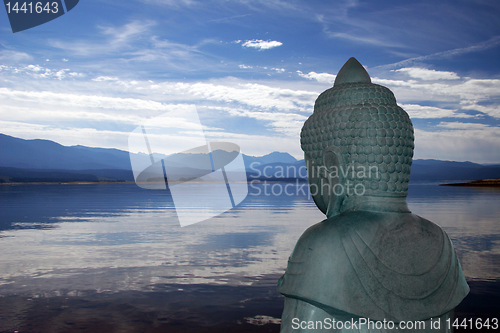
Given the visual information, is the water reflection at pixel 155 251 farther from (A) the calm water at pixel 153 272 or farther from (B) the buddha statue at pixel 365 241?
(B) the buddha statue at pixel 365 241

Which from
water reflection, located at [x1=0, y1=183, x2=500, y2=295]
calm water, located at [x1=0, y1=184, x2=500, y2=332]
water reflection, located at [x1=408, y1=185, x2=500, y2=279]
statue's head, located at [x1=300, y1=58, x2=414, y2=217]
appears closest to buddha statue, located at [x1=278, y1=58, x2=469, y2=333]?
statue's head, located at [x1=300, y1=58, x2=414, y2=217]

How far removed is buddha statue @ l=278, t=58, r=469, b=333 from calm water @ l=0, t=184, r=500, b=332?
3.86m

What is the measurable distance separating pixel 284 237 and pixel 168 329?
22.3 feet

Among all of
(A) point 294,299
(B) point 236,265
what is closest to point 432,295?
(A) point 294,299

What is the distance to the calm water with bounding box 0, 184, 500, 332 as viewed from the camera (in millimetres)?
5504

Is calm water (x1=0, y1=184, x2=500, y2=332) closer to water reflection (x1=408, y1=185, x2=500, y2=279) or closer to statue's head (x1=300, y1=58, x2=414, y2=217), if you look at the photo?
water reflection (x1=408, y1=185, x2=500, y2=279)

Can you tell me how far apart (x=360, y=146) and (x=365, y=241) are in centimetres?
43

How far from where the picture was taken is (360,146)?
1.75 meters

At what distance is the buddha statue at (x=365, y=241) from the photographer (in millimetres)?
1554

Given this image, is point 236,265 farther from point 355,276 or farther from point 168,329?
point 355,276

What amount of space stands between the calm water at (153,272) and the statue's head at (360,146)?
3891mm

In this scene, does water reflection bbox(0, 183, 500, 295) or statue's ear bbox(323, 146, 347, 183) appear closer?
statue's ear bbox(323, 146, 347, 183)

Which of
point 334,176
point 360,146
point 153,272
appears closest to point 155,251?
point 153,272

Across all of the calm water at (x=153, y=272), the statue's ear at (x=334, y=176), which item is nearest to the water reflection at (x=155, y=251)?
the calm water at (x=153, y=272)
